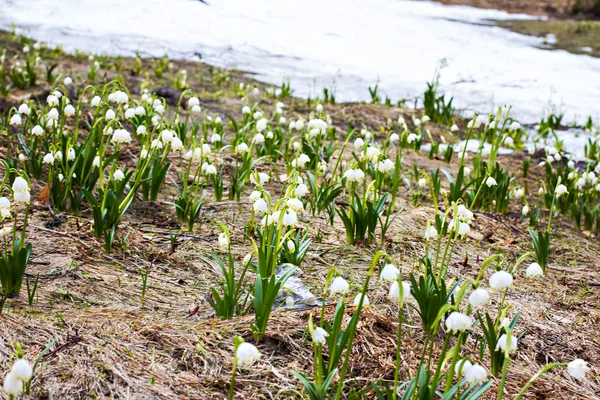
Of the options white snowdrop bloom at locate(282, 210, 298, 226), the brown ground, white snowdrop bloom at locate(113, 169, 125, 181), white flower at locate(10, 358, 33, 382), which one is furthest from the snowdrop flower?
white snowdrop bloom at locate(113, 169, 125, 181)

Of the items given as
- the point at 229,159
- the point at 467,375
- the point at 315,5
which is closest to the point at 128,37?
the point at 315,5

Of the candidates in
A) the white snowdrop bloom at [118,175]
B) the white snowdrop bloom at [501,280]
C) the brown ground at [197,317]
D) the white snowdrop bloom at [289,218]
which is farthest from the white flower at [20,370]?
the white snowdrop bloom at [118,175]

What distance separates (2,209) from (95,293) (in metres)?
0.53

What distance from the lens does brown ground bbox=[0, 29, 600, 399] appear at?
2135 millimetres

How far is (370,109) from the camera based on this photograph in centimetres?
734

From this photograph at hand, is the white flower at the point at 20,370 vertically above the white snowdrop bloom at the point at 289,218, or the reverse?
the white snowdrop bloom at the point at 289,218

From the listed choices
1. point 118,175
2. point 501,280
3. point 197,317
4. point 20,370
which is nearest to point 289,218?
point 197,317

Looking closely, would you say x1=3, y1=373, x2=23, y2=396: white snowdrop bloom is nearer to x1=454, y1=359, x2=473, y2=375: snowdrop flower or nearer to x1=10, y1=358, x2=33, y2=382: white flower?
x1=10, y1=358, x2=33, y2=382: white flower

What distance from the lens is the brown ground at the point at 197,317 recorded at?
213 cm

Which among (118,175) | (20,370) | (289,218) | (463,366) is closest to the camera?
(20,370)

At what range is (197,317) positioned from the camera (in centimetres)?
256

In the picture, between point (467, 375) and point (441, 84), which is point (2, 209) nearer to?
point (467, 375)

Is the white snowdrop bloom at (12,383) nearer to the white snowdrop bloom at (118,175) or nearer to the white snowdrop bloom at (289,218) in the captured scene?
the white snowdrop bloom at (289,218)

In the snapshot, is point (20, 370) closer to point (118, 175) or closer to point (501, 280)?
point (501, 280)
